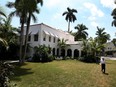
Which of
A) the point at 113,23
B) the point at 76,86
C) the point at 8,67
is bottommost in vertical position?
the point at 76,86

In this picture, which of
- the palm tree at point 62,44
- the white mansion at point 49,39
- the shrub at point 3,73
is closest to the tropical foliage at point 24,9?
the white mansion at point 49,39

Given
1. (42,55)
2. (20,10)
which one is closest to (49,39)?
(42,55)

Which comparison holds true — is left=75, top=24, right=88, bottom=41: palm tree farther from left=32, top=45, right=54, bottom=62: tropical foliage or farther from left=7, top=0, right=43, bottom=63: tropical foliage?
left=7, top=0, right=43, bottom=63: tropical foliage

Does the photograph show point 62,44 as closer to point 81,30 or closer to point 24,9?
point 24,9

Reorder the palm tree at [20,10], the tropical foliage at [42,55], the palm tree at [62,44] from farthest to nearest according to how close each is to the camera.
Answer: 1. the palm tree at [62,44]
2. the tropical foliage at [42,55]
3. the palm tree at [20,10]

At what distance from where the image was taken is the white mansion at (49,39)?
3903 cm

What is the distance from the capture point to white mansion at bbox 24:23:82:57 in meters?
39.0

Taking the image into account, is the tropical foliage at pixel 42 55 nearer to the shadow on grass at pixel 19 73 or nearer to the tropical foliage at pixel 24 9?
the tropical foliage at pixel 24 9

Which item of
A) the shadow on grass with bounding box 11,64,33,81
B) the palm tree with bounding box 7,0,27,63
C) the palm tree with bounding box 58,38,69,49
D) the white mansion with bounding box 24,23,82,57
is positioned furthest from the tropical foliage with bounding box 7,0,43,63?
the palm tree with bounding box 58,38,69,49

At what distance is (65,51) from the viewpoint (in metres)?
46.2

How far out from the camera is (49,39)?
41.7 metres

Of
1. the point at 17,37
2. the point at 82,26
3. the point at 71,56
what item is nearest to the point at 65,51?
the point at 71,56

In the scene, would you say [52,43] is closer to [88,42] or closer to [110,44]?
[88,42]

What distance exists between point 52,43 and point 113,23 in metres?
20.1
